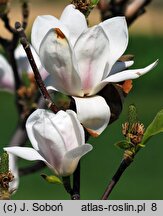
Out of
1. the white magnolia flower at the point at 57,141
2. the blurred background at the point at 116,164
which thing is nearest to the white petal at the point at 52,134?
the white magnolia flower at the point at 57,141

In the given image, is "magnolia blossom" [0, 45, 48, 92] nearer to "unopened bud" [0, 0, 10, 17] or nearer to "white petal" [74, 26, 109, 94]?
"unopened bud" [0, 0, 10, 17]

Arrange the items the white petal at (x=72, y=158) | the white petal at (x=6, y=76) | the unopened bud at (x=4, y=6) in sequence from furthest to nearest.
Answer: the white petal at (x=6, y=76)
the unopened bud at (x=4, y=6)
the white petal at (x=72, y=158)

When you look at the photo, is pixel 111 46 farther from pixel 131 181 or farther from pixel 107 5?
pixel 131 181

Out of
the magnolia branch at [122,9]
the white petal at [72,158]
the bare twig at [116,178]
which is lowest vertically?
the magnolia branch at [122,9]

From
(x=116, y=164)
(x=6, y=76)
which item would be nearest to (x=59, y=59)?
(x=6, y=76)

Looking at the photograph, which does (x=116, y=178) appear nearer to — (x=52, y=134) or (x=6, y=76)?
(x=52, y=134)

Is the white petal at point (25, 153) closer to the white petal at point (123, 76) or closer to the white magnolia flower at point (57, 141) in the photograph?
the white magnolia flower at point (57, 141)
